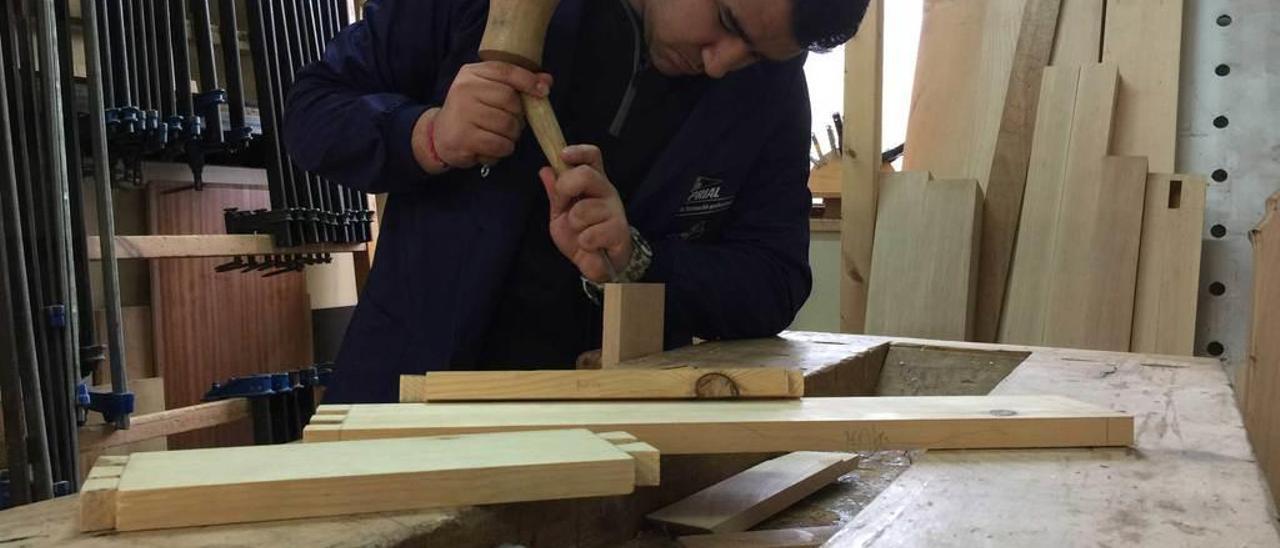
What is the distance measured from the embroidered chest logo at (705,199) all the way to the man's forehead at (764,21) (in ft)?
0.97

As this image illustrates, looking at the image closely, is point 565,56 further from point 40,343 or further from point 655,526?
point 40,343

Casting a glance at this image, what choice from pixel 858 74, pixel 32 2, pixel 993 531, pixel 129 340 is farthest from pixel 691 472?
pixel 129 340

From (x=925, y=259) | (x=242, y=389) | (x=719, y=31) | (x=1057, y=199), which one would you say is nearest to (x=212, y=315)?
(x=242, y=389)

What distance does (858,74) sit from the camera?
2697 mm

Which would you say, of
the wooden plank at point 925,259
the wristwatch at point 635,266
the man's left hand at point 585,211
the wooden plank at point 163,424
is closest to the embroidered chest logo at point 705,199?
the wristwatch at point 635,266

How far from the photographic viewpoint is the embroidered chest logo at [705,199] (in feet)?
5.28

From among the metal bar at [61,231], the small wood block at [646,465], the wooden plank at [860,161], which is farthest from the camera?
the wooden plank at [860,161]

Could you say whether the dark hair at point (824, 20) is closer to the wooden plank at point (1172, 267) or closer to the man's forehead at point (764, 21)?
the man's forehead at point (764, 21)

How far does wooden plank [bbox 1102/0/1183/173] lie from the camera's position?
8.46 ft

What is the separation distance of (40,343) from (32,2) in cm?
82

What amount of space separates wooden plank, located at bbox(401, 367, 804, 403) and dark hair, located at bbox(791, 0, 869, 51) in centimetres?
55

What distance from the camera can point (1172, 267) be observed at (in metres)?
2.44

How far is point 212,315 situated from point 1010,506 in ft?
10.1

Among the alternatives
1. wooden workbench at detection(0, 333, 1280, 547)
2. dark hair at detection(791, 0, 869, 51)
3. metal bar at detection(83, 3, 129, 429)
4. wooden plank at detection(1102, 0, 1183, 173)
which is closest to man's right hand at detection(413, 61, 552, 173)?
dark hair at detection(791, 0, 869, 51)
